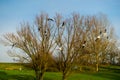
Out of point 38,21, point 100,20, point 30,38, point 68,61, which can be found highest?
point 100,20

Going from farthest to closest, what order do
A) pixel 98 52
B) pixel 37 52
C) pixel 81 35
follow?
pixel 98 52 → pixel 81 35 → pixel 37 52

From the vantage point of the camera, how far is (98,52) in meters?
56.0

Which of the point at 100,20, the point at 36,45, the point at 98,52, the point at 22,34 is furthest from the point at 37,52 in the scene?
the point at 100,20

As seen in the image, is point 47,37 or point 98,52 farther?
point 98,52

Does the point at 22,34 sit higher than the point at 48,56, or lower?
higher

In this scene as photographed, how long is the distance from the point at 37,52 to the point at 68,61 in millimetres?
3650

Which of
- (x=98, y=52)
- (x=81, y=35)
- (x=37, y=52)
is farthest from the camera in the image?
(x=98, y=52)

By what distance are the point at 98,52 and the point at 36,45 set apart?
2965 centimetres

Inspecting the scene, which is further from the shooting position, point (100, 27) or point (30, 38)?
point (100, 27)

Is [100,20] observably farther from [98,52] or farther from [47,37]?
[47,37]

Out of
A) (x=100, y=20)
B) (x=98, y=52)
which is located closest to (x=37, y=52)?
(x=98, y=52)

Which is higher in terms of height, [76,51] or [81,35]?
[81,35]

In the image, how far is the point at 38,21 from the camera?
29.7 m

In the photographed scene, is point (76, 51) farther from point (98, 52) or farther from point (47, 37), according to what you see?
point (98, 52)
